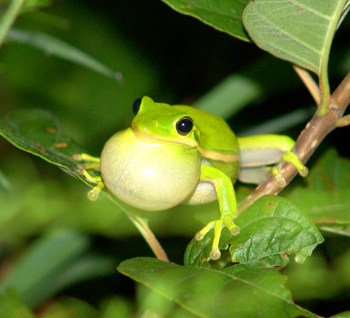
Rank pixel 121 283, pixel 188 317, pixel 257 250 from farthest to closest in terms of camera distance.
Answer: pixel 121 283 < pixel 257 250 < pixel 188 317

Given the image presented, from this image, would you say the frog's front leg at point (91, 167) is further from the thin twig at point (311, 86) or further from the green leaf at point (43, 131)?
the thin twig at point (311, 86)

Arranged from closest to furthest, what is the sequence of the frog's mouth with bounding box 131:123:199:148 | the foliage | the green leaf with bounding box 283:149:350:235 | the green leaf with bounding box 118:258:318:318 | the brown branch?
the green leaf with bounding box 118:258:318:318 < the foliage < the frog's mouth with bounding box 131:123:199:148 < the brown branch < the green leaf with bounding box 283:149:350:235

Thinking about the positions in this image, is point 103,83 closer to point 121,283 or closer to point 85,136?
point 85,136

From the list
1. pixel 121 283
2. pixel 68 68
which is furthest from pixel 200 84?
pixel 121 283

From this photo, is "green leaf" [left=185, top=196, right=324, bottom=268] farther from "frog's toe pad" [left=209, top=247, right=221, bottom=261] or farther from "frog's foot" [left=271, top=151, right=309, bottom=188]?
"frog's foot" [left=271, top=151, right=309, bottom=188]

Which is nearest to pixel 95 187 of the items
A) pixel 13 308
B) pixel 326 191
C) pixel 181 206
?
pixel 181 206

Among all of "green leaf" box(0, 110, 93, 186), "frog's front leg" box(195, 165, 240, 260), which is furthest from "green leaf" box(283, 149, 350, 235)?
"green leaf" box(0, 110, 93, 186)

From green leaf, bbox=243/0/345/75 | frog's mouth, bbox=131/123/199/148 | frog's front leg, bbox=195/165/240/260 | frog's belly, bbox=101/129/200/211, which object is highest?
green leaf, bbox=243/0/345/75

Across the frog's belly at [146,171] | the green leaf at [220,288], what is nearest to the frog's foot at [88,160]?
the frog's belly at [146,171]
